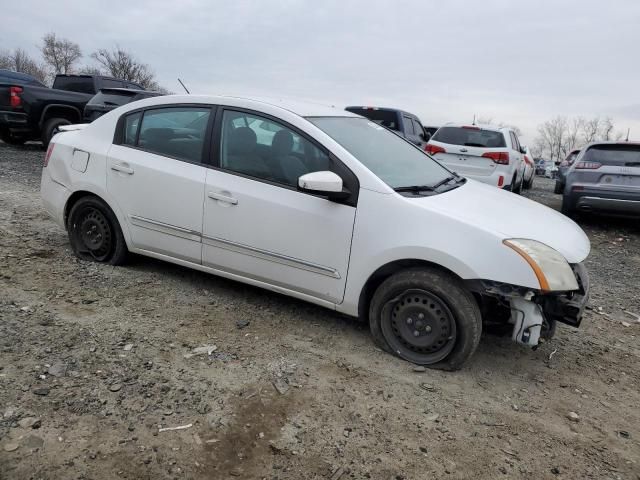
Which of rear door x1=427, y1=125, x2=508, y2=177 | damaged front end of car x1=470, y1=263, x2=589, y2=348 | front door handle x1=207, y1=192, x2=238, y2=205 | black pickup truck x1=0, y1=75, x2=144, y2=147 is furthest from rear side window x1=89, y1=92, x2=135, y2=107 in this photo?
damaged front end of car x1=470, y1=263, x2=589, y2=348

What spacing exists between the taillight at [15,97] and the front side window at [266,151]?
29.0 ft

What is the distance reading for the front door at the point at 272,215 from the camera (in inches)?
131

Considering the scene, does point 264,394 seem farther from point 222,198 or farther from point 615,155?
point 615,155

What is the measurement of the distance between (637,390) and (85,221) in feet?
14.8

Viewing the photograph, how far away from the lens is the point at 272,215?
3467 mm

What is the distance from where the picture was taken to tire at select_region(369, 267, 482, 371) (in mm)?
3021

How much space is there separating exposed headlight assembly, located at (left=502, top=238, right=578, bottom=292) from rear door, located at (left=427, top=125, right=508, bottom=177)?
6280 mm

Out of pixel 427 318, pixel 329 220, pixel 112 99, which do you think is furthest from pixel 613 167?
pixel 112 99

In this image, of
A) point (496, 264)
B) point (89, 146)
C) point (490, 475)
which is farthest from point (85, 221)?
point (490, 475)

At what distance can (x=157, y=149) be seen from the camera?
4043 millimetres

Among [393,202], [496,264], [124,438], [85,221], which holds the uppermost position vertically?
[393,202]

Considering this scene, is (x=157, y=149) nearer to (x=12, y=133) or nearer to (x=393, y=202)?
(x=393, y=202)

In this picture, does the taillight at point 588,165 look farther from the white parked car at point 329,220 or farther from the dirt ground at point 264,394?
the white parked car at point 329,220

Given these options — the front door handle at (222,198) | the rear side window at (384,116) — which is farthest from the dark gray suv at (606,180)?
the front door handle at (222,198)
